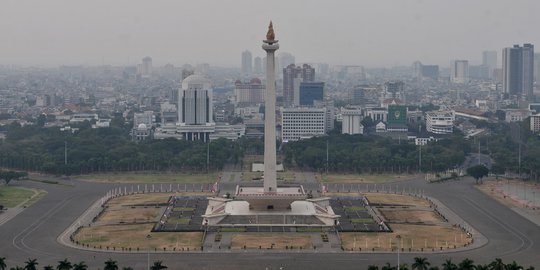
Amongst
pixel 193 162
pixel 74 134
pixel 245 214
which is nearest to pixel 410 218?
pixel 245 214

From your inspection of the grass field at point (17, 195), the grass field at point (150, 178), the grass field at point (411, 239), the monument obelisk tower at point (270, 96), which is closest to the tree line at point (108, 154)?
the grass field at point (150, 178)

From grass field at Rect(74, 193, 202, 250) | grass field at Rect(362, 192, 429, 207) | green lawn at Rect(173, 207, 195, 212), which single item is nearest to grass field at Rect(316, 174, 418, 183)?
grass field at Rect(362, 192, 429, 207)

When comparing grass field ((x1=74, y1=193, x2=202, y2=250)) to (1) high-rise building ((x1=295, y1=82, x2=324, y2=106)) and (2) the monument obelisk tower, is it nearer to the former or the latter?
(2) the monument obelisk tower

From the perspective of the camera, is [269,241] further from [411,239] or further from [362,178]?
[362,178]

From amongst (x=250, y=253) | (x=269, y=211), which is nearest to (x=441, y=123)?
(x=269, y=211)

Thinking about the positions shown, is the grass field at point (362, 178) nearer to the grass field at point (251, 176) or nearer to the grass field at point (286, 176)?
the grass field at point (286, 176)

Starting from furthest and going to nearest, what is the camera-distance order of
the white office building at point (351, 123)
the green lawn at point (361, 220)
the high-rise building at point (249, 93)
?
the high-rise building at point (249, 93), the white office building at point (351, 123), the green lawn at point (361, 220)
